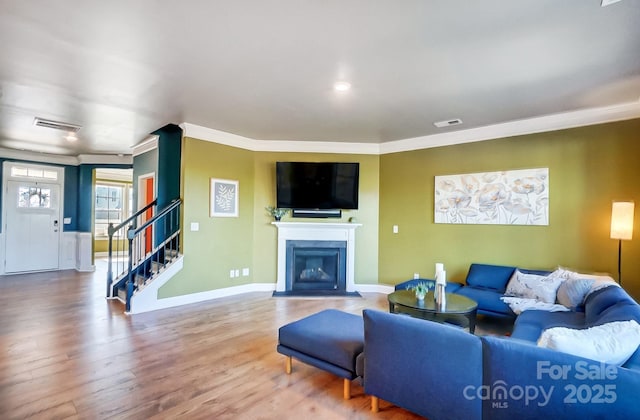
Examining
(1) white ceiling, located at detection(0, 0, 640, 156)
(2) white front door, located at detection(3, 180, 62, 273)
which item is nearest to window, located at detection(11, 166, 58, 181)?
(2) white front door, located at detection(3, 180, 62, 273)

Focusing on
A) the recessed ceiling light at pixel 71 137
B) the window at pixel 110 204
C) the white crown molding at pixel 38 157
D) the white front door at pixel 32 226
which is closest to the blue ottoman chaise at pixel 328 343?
the recessed ceiling light at pixel 71 137

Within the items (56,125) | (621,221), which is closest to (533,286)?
(621,221)

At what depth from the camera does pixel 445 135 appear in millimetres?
4938

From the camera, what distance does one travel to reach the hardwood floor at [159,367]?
2127 millimetres

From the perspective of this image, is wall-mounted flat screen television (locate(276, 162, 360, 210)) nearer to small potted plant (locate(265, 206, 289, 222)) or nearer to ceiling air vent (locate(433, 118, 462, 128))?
small potted plant (locate(265, 206, 289, 222))

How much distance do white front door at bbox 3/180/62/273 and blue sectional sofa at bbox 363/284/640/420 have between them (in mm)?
8137

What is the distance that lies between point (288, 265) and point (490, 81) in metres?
3.97

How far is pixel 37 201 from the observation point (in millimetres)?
6926

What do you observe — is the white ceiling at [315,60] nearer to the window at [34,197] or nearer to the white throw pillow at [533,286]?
the white throw pillow at [533,286]

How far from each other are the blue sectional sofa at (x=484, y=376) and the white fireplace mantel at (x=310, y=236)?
3.42 metres

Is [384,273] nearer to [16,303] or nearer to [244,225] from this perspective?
[244,225]

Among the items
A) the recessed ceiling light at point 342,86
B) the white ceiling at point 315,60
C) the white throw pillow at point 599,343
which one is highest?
the white ceiling at point 315,60

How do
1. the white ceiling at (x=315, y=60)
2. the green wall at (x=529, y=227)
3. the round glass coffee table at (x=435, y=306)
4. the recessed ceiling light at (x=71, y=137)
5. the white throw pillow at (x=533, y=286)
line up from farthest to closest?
the recessed ceiling light at (x=71, y=137) < the green wall at (x=529, y=227) < the white throw pillow at (x=533, y=286) < the round glass coffee table at (x=435, y=306) < the white ceiling at (x=315, y=60)

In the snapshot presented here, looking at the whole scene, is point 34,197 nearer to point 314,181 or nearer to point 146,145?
point 146,145
